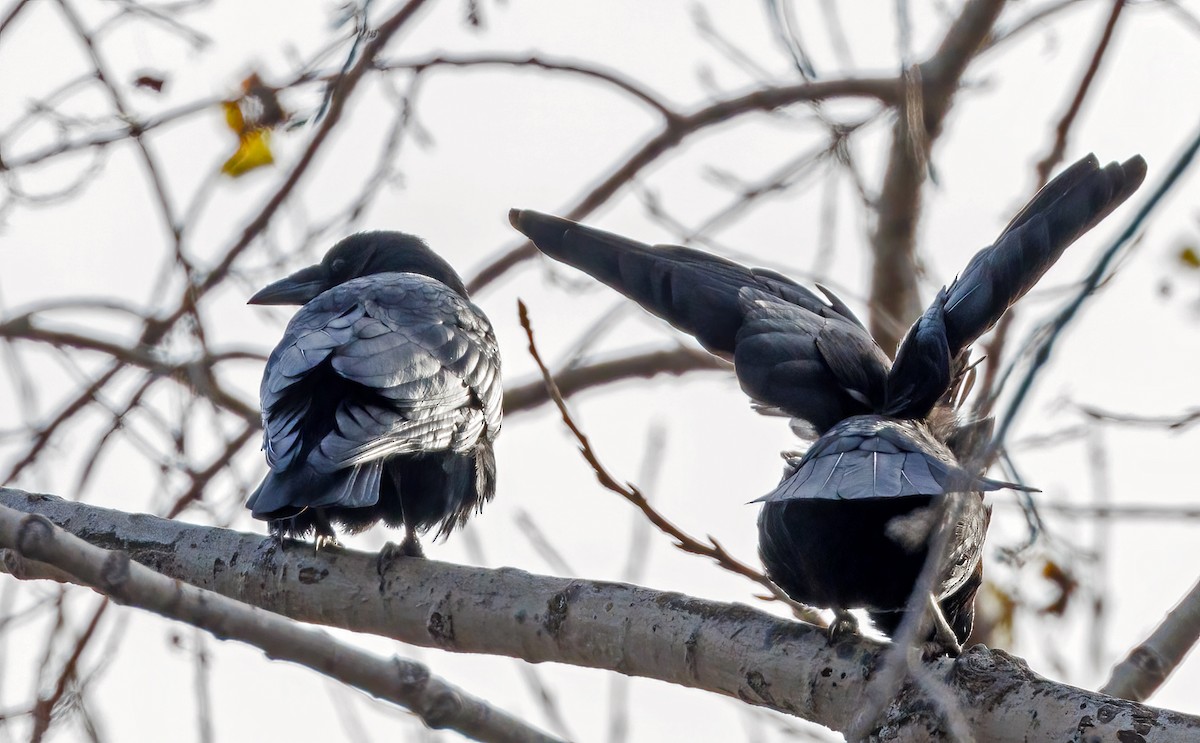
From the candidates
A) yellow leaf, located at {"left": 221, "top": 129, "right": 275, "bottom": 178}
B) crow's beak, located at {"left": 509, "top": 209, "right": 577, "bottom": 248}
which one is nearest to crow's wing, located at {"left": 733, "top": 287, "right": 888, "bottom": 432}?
crow's beak, located at {"left": 509, "top": 209, "right": 577, "bottom": 248}

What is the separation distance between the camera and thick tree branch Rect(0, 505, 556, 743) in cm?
225

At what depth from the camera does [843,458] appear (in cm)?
291

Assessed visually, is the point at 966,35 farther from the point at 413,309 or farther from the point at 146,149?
the point at 146,149

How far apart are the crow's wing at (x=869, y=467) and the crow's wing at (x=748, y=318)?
13.5 inches

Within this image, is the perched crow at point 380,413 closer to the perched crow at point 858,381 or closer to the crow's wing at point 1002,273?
A: the perched crow at point 858,381

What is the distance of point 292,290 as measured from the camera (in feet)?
18.9

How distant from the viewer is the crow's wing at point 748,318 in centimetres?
352

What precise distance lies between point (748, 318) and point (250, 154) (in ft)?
7.47

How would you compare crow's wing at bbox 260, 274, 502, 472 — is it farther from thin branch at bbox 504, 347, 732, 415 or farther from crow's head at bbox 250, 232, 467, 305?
thin branch at bbox 504, 347, 732, 415

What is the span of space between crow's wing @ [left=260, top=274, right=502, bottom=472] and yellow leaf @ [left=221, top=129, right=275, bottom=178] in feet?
1.90

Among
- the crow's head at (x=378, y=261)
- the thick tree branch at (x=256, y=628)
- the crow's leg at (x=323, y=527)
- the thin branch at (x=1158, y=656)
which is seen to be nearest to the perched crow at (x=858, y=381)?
the thin branch at (x=1158, y=656)

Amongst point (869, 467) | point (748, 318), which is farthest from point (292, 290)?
point (869, 467)

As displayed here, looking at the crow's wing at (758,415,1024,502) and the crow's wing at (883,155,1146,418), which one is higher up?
the crow's wing at (883,155,1146,418)

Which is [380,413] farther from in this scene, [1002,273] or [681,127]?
[681,127]
